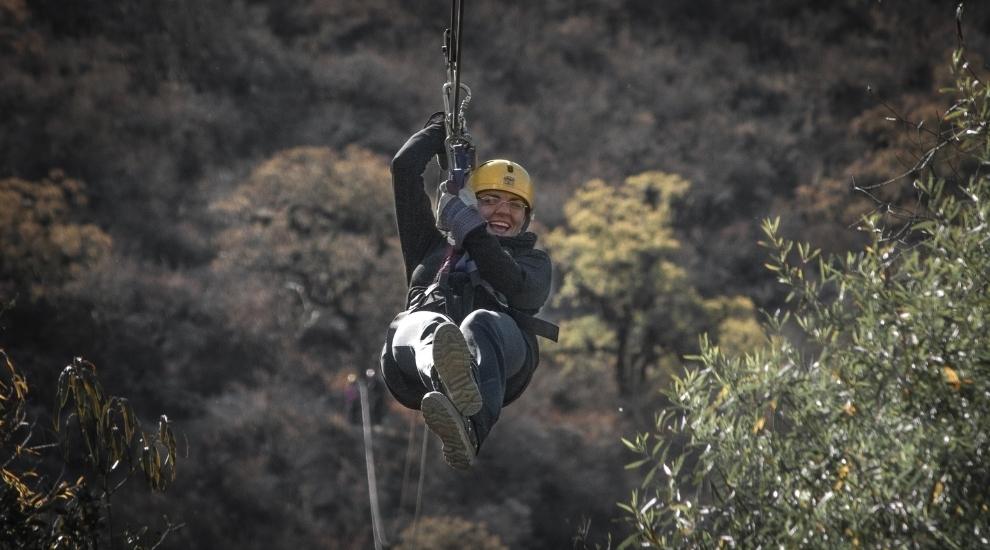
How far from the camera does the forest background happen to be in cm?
3550

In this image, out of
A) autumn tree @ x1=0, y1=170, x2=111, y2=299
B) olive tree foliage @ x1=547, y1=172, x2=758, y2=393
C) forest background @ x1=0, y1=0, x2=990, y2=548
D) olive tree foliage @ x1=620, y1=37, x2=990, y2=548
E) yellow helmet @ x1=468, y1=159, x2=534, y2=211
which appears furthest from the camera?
autumn tree @ x1=0, y1=170, x2=111, y2=299

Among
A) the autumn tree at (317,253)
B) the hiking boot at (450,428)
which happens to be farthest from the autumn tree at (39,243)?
the hiking boot at (450,428)

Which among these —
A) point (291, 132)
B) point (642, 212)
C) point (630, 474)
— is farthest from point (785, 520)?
point (291, 132)

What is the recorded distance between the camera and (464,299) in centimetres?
655

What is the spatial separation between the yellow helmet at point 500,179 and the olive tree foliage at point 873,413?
1.28 m

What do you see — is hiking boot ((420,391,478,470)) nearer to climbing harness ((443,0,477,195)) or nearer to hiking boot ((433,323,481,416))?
hiking boot ((433,323,481,416))

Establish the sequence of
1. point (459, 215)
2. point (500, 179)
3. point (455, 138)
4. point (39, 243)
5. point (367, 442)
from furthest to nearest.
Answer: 1. point (39, 243)
2. point (367, 442)
3. point (500, 179)
4. point (455, 138)
5. point (459, 215)

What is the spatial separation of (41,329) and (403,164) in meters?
33.1

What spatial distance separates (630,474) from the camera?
119 ft

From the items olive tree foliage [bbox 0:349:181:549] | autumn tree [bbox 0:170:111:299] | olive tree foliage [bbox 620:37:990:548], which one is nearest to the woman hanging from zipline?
olive tree foliage [bbox 620:37:990:548]

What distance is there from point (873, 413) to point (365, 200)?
3357cm

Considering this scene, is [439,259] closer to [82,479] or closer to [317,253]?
[82,479]

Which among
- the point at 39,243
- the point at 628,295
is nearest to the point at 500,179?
the point at 628,295

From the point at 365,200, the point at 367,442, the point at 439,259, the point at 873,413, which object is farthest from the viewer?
the point at 365,200
